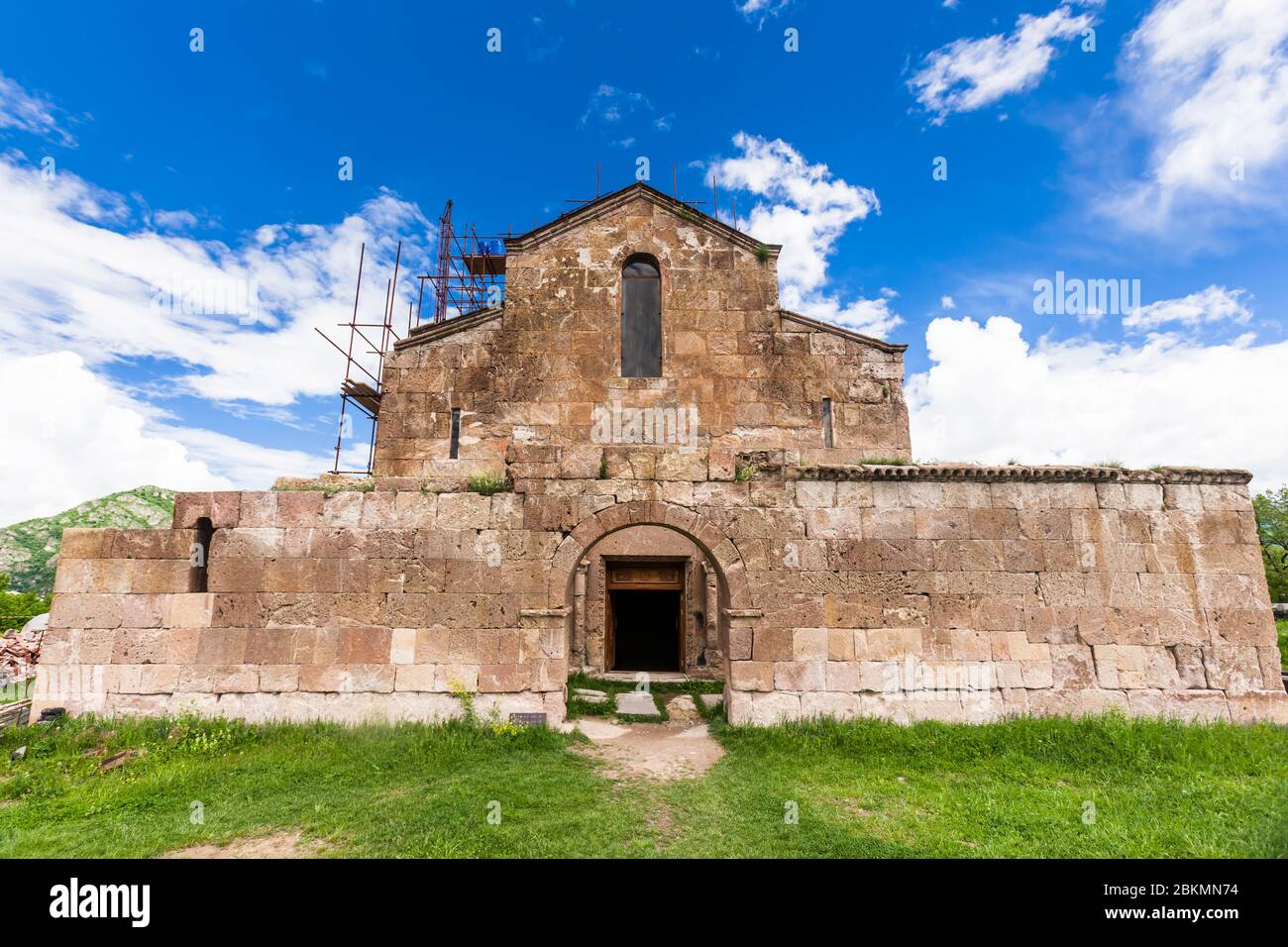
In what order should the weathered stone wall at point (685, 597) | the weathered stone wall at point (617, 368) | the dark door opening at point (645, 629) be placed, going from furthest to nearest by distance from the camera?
the dark door opening at point (645, 629), the weathered stone wall at point (685, 597), the weathered stone wall at point (617, 368)

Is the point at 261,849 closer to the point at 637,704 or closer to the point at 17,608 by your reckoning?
the point at 637,704

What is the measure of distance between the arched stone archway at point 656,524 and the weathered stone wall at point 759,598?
3cm

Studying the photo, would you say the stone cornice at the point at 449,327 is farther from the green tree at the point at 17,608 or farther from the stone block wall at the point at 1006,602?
the green tree at the point at 17,608

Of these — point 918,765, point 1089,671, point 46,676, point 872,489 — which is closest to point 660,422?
point 872,489

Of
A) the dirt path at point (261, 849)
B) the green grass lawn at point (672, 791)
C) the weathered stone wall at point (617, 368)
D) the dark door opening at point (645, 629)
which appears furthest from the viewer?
the dark door opening at point (645, 629)

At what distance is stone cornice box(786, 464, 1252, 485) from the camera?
805cm

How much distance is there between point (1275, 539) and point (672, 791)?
1044 inches

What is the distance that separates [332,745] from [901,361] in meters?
11.3

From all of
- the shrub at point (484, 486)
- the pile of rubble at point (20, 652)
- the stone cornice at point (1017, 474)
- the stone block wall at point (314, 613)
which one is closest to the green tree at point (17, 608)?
the pile of rubble at point (20, 652)

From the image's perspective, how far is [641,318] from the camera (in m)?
11.4

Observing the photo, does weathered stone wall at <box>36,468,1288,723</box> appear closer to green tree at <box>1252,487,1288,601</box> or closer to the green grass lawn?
the green grass lawn

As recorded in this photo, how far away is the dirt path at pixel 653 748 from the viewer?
6.58 meters

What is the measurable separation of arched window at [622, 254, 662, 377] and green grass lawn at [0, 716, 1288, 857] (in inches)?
265

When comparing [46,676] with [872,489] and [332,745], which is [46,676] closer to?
[332,745]
